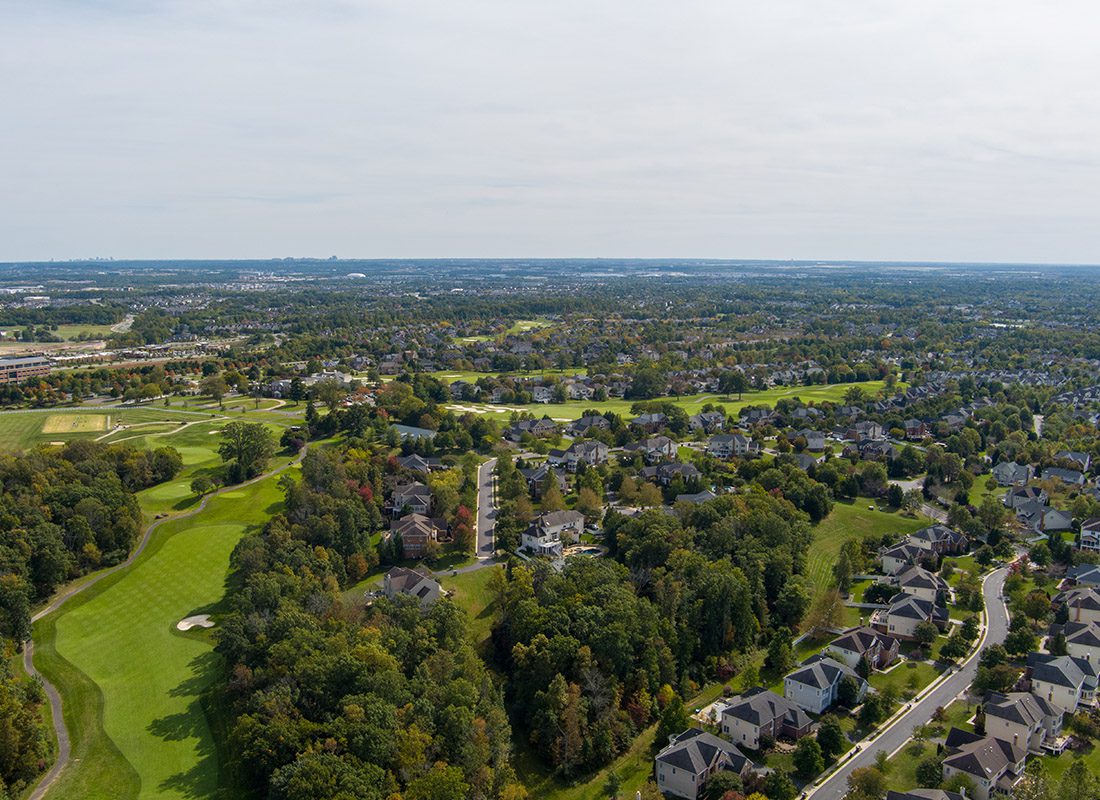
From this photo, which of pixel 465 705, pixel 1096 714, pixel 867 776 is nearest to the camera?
pixel 867 776

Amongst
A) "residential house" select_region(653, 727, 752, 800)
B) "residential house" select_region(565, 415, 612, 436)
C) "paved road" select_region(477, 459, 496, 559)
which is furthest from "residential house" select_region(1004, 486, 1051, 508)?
"residential house" select_region(653, 727, 752, 800)

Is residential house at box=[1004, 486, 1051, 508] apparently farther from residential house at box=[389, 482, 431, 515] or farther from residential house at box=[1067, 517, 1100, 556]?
residential house at box=[389, 482, 431, 515]

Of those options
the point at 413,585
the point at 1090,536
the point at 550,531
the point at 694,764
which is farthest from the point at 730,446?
the point at 694,764

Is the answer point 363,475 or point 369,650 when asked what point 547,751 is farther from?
point 363,475

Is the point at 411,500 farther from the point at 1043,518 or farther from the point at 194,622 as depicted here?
the point at 1043,518

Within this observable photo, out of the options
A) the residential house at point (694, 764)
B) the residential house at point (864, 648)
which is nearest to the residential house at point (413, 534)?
the residential house at point (694, 764)

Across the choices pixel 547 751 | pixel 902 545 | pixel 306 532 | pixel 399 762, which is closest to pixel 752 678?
pixel 547 751

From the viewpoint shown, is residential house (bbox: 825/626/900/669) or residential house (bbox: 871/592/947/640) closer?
residential house (bbox: 825/626/900/669)

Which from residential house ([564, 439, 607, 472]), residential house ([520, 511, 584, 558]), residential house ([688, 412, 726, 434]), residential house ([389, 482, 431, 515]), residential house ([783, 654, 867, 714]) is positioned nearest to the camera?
residential house ([783, 654, 867, 714])
